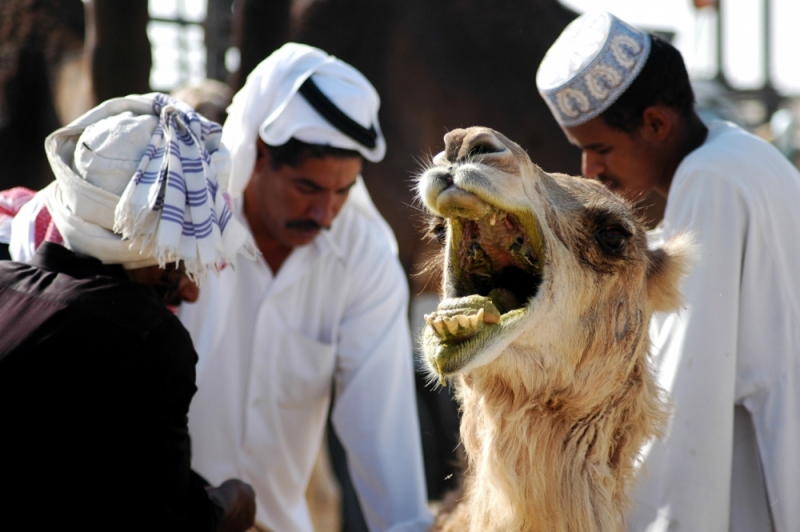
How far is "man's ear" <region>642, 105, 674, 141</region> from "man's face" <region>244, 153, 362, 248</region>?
4.02ft

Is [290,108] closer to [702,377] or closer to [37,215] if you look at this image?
[37,215]

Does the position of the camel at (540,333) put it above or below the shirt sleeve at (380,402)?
above

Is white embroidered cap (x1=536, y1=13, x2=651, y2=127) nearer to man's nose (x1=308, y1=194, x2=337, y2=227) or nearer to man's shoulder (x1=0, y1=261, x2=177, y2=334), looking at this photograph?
man's nose (x1=308, y1=194, x2=337, y2=227)

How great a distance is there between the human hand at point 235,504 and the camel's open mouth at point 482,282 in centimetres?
99

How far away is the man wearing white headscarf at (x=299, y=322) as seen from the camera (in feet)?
11.8

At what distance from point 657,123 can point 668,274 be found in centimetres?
62

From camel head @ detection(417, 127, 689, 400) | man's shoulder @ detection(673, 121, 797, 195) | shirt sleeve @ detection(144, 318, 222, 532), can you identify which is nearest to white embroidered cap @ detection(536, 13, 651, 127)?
man's shoulder @ detection(673, 121, 797, 195)

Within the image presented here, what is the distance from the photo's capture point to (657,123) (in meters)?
2.95

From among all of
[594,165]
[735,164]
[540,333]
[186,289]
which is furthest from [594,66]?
[186,289]

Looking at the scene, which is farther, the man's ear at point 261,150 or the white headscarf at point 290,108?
the man's ear at point 261,150

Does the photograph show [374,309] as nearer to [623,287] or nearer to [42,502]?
[623,287]

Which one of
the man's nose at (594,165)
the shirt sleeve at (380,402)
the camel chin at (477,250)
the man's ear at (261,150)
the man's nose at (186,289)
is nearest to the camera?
the camel chin at (477,250)

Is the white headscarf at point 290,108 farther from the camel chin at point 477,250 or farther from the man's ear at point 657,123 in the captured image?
the camel chin at point 477,250

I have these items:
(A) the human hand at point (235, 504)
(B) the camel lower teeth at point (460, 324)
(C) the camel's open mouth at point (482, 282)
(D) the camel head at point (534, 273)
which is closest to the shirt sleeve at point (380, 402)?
(A) the human hand at point (235, 504)
